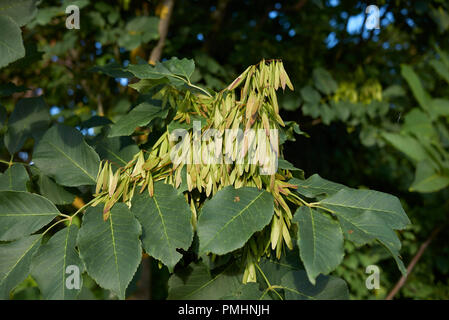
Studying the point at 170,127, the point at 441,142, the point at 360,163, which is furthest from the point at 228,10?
the point at 170,127

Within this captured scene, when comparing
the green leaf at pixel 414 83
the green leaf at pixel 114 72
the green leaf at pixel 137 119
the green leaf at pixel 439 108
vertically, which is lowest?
the green leaf at pixel 137 119

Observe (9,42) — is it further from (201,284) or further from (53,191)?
(201,284)

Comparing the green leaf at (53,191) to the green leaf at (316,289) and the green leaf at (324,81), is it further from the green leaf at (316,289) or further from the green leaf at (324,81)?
the green leaf at (324,81)

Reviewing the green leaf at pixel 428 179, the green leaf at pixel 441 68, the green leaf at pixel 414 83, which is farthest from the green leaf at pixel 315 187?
→ the green leaf at pixel 441 68

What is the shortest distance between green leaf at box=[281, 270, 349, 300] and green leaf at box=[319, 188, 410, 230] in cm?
10

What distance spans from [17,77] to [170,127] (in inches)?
65.9

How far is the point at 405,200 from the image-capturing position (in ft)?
8.98

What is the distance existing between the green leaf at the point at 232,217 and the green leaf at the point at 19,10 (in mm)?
492

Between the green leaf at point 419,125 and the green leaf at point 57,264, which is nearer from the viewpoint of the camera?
the green leaf at point 57,264

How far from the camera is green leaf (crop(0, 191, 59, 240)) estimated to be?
1.93 ft

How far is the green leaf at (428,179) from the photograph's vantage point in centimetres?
129

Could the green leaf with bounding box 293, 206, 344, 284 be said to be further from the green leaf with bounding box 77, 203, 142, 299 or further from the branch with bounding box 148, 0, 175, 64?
the branch with bounding box 148, 0, 175, 64

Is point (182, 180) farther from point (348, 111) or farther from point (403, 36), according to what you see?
point (403, 36)

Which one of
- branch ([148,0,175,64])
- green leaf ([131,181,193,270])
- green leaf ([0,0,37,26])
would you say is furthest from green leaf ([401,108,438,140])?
green leaf ([0,0,37,26])
